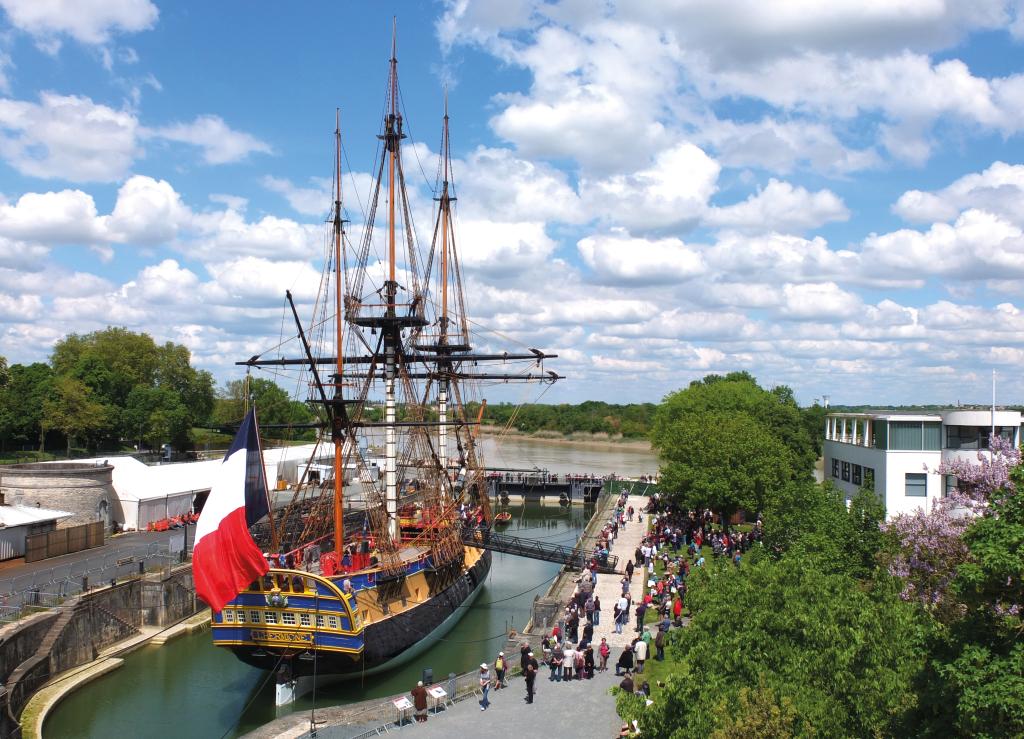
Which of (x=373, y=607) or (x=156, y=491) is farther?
(x=156, y=491)

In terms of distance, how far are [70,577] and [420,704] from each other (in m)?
16.9

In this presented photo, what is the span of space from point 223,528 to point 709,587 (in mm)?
12720

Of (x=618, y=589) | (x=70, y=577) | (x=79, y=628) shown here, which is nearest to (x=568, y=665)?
(x=618, y=589)

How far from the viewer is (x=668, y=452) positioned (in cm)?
4666

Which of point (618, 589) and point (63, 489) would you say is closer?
point (618, 589)

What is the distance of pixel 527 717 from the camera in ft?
60.1

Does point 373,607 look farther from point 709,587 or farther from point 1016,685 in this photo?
point 1016,685

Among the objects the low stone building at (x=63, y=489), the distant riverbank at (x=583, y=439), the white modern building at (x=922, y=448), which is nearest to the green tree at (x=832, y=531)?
the white modern building at (x=922, y=448)

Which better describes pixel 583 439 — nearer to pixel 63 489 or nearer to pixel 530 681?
pixel 63 489

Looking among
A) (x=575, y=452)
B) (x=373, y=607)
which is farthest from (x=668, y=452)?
(x=575, y=452)

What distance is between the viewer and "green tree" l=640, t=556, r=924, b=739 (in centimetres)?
1205

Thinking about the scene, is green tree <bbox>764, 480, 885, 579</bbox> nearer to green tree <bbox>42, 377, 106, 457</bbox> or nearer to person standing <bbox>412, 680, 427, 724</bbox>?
person standing <bbox>412, 680, 427, 724</bbox>

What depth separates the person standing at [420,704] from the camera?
18328 millimetres

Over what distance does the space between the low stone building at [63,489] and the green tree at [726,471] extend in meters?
28.5
